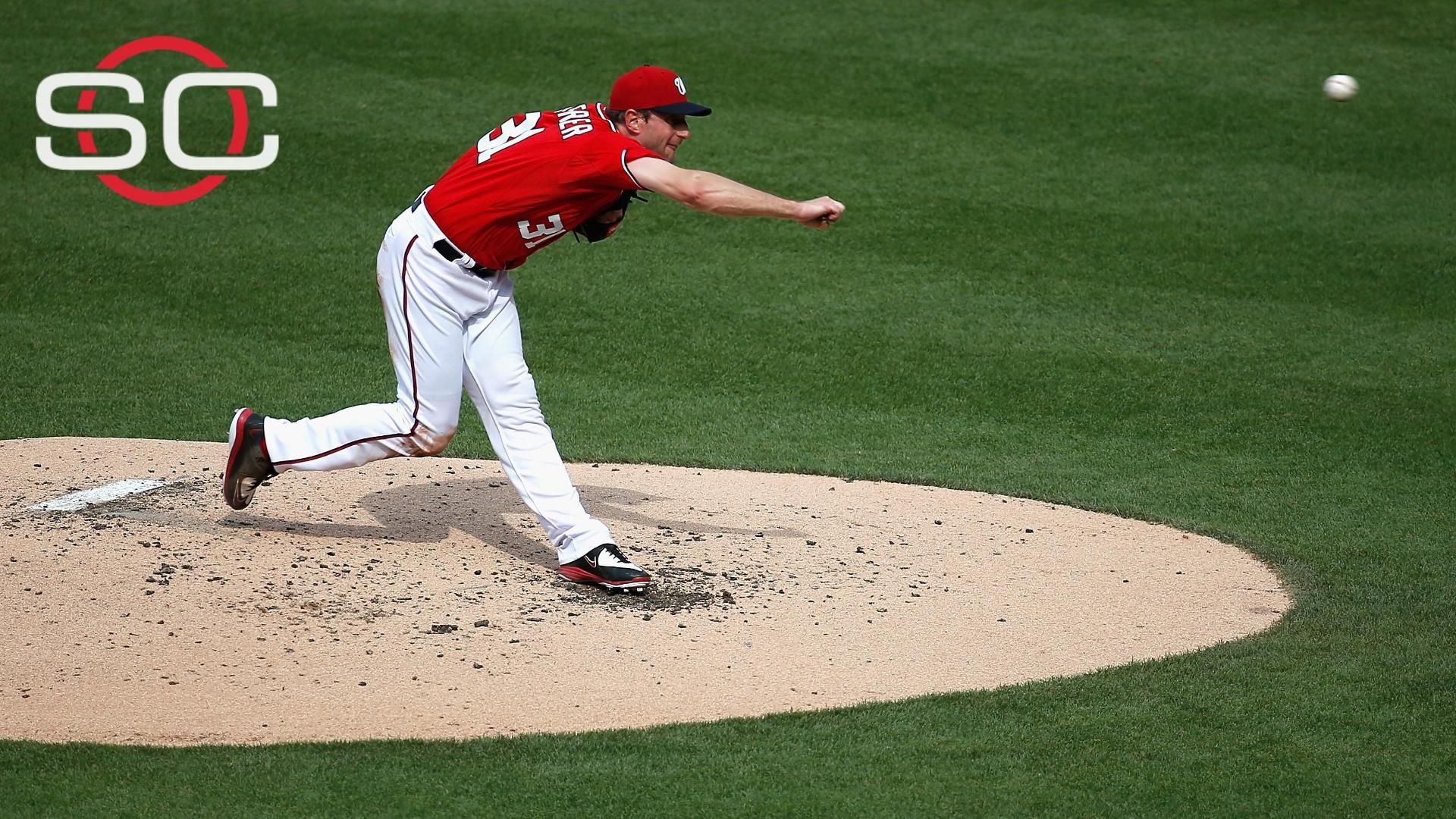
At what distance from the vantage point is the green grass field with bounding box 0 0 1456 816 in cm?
408

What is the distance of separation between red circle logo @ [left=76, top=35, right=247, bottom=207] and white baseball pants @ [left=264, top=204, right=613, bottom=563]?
566 centimetres

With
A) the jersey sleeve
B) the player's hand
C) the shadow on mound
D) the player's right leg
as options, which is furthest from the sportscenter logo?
the player's hand

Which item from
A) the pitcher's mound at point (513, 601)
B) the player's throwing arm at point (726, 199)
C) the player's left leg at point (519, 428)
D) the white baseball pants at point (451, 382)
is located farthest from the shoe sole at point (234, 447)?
the player's throwing arm at point (726, 199)

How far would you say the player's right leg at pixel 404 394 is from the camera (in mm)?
5289

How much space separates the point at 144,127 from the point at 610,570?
742 centimetres

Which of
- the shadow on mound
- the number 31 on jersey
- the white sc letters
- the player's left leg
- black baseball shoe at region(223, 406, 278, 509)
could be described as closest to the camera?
the number 31 on jersey

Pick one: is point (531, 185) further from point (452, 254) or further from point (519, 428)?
point (519, 428)

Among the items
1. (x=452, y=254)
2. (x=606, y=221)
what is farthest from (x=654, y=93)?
(x=452, y=254)

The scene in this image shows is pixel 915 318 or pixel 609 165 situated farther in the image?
pixel 915 318

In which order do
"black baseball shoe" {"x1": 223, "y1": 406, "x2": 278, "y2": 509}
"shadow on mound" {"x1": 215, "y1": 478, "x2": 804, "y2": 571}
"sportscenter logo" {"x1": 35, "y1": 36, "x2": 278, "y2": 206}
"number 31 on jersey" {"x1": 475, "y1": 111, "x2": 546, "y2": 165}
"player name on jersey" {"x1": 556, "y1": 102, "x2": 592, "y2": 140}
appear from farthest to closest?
1. "sportscenter logo" {"x1": 35, "y1": 36, "x2": 278, "y2": 206}
2. "shadow on mound" {"x1": 215, "y1": 478, "x2": 804, "y2": 571}
3. "black baseball shoe" {"x1": 223, "y1": 406, "x2": 278, "y2": 509}
4. "number 31 on jersey" {"x1": 475, "y1": 111, "x2": 546, "y2": 165}
5. "player name on jersey" {"x1": 556, "y1": 102, "x2": 592, "y2": 140}

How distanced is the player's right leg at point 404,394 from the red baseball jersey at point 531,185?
0.16 meters

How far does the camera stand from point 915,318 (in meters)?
9.07

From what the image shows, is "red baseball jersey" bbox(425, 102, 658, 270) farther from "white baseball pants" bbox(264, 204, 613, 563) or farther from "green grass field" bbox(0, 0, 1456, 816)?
"green grass field" bbox(0, 0, 1456, 816)

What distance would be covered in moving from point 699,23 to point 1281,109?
463 cm
